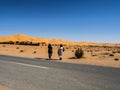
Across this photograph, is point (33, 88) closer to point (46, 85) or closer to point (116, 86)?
point (46, 85)

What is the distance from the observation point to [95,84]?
1056 cm

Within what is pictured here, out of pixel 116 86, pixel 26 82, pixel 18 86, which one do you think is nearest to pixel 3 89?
pixel 18 86

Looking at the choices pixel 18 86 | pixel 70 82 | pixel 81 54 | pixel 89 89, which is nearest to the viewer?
pixel 89 89

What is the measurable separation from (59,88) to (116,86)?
254cm

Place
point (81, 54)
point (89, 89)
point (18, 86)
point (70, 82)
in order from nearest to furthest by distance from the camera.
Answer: point (89, 89) < point (18, 86) < point (70, 82) < point (81, 54)

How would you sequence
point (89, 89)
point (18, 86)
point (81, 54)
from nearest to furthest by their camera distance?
point (89, 89), point (18, 86), point (81, 54)

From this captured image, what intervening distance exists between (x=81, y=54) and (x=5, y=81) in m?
21.6

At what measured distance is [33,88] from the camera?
9.66 meters

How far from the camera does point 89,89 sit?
946 cm

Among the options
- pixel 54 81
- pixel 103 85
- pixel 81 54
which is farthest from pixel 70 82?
pixel 81 54

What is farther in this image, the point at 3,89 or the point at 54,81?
the point at 54,81

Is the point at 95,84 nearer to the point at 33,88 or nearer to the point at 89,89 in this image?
the point at 89,89

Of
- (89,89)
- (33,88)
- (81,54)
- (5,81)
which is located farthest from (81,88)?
(81,54)

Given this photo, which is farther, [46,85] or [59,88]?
[46,85]
